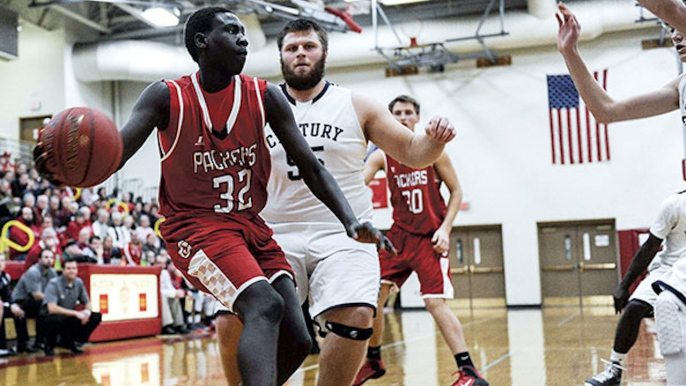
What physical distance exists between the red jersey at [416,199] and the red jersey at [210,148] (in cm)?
284

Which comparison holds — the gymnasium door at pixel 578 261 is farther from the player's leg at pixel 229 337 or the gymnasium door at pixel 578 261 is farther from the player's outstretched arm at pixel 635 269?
the player's leg at pixel 229 337

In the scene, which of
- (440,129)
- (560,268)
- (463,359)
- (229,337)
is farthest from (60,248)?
(560,268)

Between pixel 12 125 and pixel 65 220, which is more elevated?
pixel 12 125

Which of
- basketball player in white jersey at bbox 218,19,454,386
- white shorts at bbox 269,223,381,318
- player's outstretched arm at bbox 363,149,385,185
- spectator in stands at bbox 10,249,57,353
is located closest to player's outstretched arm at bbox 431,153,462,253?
player's outstretched arm at bbox 363,149,385,185

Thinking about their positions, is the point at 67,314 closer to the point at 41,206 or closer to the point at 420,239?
the point at 41,206

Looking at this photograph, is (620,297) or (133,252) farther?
(133,252)

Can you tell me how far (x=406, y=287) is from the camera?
20250 mm

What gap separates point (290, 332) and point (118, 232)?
12.6 m

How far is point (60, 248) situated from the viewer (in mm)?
12836

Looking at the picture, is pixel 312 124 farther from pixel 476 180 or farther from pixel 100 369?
pixel 476 180

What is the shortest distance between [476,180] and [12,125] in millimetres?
12455

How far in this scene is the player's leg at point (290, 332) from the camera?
2904 mm

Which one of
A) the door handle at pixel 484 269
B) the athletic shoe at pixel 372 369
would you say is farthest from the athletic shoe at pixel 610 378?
the door handle at pixel 484 269

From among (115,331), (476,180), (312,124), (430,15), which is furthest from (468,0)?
(312,124)
